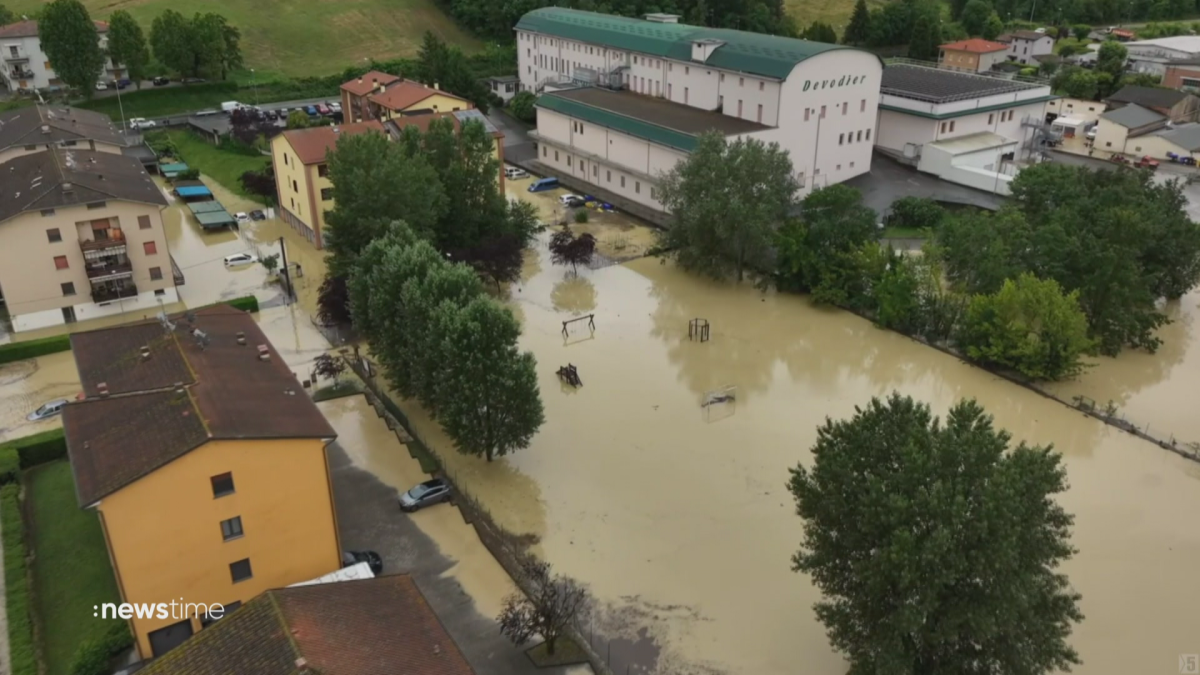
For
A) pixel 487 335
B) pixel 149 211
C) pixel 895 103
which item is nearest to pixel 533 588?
pixel 487 335

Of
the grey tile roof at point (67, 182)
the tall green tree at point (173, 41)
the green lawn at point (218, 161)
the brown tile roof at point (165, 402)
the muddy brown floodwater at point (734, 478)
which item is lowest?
the muddy brown floodwater at point (734, 478)

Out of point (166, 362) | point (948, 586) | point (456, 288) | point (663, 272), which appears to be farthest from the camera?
point (663, 272)

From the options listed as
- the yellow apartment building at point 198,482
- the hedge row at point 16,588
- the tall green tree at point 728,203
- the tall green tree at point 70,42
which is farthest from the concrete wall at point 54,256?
the tall green tree at point 70,42

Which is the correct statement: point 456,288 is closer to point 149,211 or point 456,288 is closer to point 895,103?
point 149,211

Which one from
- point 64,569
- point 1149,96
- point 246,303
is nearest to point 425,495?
point 64,569

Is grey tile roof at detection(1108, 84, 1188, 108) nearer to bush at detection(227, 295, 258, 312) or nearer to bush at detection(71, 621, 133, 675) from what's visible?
bush at detection(227, 295, 258, 312)

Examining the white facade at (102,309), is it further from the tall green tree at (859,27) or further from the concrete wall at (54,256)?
the tall green tree at (859,27)

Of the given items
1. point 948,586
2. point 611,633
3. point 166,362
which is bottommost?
point 611,633
